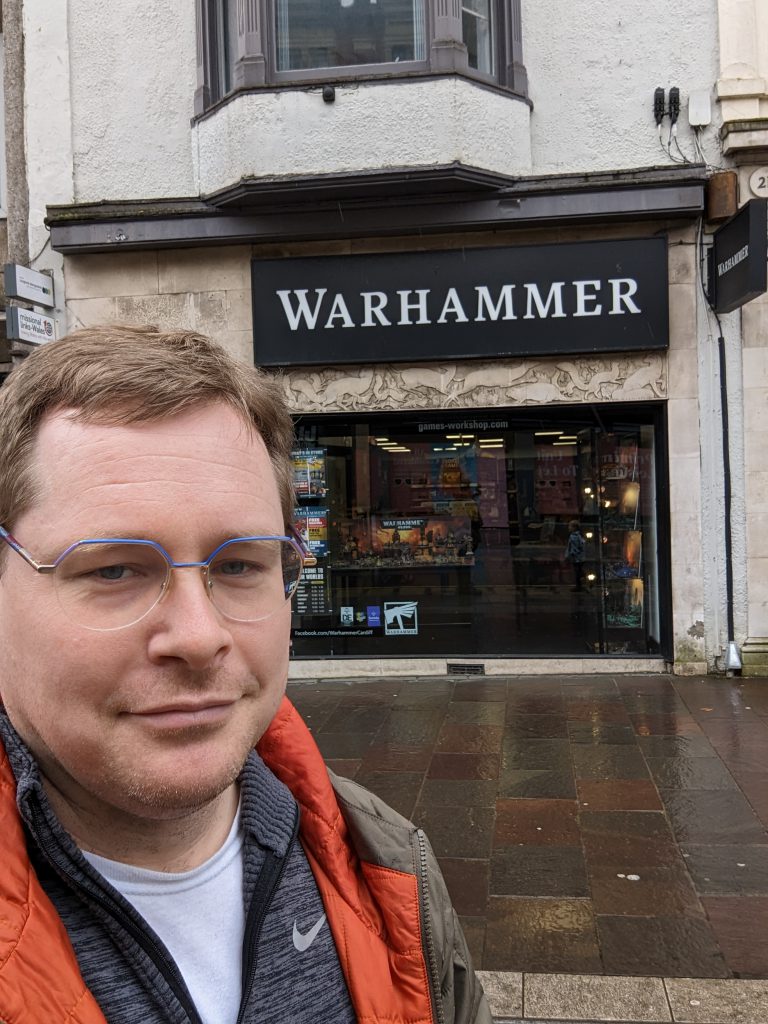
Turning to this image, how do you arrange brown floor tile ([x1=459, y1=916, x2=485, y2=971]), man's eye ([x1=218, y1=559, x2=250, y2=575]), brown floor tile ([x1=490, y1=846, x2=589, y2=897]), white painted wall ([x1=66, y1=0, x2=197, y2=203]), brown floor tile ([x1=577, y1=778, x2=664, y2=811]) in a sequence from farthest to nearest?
1. white painted wall ([x1=66, y1=0, x2=197, y2=203])
2. brown floor tile ([x1=577, y1=778, x2=664, y2=811])
3. brown floor tile ([x1=490, y1=846, x2=589, y2=897])
4. brown floor tile ([x1=459, y1=916, x2=485, y2=971])
5. man's eye ([x1=218, y1=559, x2=250, y2=575])

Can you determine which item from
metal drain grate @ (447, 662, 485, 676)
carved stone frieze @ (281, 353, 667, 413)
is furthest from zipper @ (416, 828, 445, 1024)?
metal drain grate @ (447, 662, 485, 676)

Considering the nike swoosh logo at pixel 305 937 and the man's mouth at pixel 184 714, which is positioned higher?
the man's mouth at pixel 184 714

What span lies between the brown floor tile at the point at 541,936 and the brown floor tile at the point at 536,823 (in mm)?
664

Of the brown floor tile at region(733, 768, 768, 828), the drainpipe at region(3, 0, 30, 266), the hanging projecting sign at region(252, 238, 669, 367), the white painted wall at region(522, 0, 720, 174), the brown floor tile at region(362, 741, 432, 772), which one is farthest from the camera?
the drainpipe at region(3, 0, 30, 266)

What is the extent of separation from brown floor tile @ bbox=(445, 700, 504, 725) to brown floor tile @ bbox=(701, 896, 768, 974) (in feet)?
10.2

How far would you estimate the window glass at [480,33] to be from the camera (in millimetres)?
7848

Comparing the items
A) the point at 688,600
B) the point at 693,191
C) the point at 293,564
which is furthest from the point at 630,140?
the point at 293,564

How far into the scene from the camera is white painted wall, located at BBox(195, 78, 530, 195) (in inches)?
296

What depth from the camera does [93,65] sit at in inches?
335

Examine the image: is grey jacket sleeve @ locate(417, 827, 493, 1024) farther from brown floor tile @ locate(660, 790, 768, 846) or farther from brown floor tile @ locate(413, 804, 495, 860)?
brown floor tile @ locate(660, 790, 768, 846)

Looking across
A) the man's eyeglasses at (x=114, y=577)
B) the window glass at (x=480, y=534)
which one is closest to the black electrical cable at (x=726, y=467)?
the window glass at (x=480, y=534)

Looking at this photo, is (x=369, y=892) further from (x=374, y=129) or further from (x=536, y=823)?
(x=374, y=129)

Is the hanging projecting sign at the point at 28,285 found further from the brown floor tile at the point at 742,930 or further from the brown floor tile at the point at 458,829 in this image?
the brown floor tile at the point at 742,930

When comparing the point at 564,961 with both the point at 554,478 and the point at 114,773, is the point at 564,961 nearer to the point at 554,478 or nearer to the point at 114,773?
the point at 114,773
